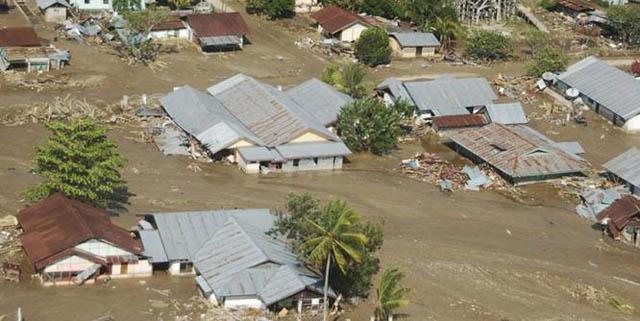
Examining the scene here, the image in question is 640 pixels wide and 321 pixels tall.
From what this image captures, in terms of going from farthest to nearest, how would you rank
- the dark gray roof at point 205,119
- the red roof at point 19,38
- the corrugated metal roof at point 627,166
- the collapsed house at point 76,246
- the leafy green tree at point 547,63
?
the leafy green tree at point 547,63
the red roof at point 19,38
the corrugated metal roof at point 627,166
the dark gray roof at point 205,119
the collapsed house at point 76,246

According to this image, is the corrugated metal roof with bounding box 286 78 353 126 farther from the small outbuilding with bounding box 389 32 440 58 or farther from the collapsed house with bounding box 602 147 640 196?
the collapsed house with bounding box 602 147 640 196

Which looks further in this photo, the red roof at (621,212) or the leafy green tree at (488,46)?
the leafy green tree at (488,46)

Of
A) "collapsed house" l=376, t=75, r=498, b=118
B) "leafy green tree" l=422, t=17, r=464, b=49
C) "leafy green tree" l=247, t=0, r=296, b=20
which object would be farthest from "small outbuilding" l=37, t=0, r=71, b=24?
"leafy green tree" l=422, t=17, r=464, b=49

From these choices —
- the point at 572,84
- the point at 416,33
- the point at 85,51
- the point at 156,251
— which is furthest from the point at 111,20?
the point at 156,251

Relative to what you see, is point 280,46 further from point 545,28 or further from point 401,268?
point 401,268

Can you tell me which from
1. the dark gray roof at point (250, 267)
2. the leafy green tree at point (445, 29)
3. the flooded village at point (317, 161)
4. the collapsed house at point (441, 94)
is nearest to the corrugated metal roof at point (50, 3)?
the flooded village at point (317, 161)

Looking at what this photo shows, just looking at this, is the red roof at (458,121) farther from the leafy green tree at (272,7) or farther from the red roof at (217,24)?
the leafy green tree at (272,7)

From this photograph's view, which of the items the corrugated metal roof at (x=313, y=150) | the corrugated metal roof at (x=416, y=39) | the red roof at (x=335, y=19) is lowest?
the corrugated metal roof at (x=313, y=150)
